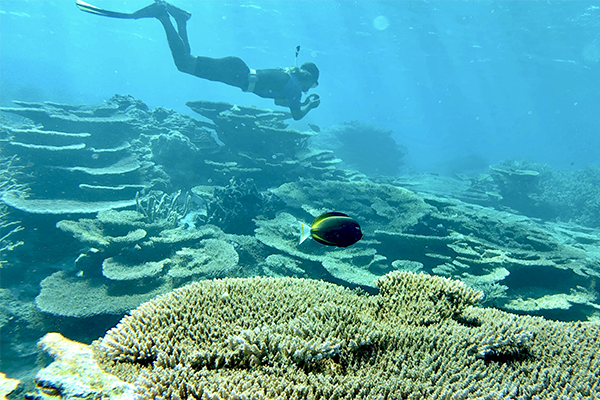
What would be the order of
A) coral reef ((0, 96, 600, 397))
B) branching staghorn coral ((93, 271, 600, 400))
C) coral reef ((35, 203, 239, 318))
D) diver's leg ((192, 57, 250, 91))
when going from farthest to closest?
diver's leg ((192, 57, 250, 91))
coral reef ((35, 203, 239, 318))
coral reef ((0, 96, 600, 397))
branching staghorn coral ((93, 271, 600, 400))

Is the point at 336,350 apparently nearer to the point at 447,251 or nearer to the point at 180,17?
the point at 447,251

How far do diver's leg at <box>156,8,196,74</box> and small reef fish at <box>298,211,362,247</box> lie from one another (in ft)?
36.3

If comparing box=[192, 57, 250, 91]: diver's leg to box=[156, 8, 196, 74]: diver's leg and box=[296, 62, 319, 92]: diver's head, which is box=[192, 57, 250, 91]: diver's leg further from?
box=[296, 62, 319, 92]: diver's head

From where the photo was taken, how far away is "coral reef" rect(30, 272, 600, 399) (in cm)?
185

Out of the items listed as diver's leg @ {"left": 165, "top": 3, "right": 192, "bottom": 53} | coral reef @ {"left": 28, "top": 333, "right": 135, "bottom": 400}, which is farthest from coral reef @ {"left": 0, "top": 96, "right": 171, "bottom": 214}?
coral reef @ {"left": 28, "top": 333, "right": 135, "bottom": 400}

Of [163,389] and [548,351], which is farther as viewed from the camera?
[548,351]

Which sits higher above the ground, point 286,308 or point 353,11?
point 353,11

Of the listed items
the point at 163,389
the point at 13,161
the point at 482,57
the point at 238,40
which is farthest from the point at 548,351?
the point at 238,40

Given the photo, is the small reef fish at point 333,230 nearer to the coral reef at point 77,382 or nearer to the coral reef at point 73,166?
the coral reef at point 77,382

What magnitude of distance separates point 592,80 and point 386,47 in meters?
38.3

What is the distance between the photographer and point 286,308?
8.70 ft

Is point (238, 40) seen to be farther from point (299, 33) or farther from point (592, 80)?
point (592, 80)

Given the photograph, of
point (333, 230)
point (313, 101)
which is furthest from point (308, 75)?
point (333, 230)

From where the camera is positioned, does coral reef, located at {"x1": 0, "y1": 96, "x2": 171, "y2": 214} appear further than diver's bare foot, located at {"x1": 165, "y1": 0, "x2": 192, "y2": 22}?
No
